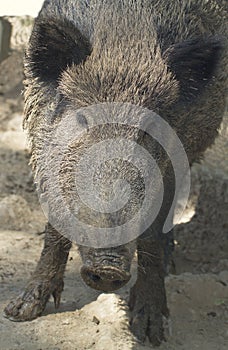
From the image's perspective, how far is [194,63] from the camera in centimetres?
445

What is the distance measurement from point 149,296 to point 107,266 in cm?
141

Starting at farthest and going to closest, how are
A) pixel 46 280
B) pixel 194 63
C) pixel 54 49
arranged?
pixel 46 280
pixel 194 63
pixel 54 49

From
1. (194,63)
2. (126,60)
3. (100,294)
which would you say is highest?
(126,60)

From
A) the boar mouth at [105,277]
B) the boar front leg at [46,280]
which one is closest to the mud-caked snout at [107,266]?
the boar mouth at [105,277]

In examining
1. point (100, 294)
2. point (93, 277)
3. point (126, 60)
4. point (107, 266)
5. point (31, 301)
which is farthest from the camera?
point (100, 294)

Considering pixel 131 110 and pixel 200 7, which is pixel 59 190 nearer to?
pixel 131 110

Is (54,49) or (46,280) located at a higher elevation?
(54,49)

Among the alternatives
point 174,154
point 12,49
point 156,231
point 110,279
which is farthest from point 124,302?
point 12,49

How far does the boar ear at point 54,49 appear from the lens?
13.9 ft

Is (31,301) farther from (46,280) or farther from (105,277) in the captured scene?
(105,277)

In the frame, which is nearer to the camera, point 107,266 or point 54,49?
point 107,266

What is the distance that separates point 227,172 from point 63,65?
237 centimetres

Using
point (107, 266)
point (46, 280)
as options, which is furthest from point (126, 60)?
point (46, 280)

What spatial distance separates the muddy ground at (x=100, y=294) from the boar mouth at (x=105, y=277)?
80 cm
